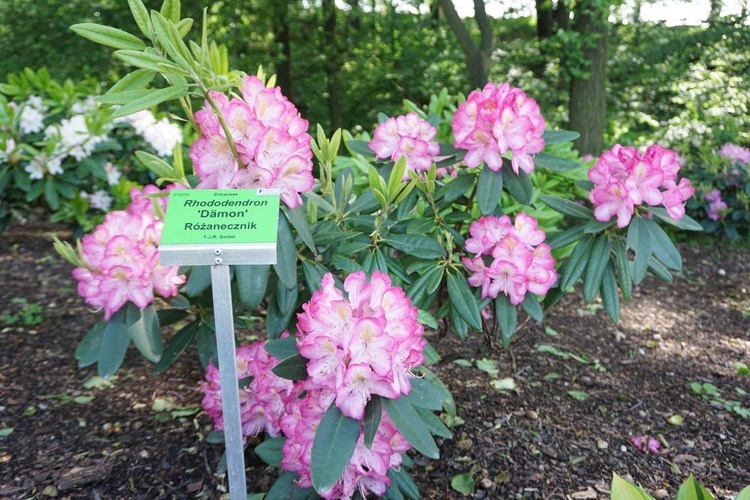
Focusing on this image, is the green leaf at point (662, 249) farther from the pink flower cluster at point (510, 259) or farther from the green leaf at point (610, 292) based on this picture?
the pink flower cluster at point (510, 259)

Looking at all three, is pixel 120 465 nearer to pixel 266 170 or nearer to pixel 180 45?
pixel 266 170

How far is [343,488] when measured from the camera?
4.70 ft

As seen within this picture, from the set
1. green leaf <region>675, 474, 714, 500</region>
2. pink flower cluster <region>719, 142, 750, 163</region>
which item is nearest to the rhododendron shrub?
green leaf <region>675, 474, 714, 500</region>

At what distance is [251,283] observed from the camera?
1.44 metres

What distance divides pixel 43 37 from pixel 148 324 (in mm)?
5884

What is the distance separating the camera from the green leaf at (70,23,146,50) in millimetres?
1207

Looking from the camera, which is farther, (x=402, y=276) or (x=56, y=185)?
(x=56, y=185)

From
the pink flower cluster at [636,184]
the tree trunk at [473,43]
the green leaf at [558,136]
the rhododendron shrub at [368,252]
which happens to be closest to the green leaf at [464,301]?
the rhododendron shrub at [368,252]

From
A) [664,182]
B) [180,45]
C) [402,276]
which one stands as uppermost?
[180,45]

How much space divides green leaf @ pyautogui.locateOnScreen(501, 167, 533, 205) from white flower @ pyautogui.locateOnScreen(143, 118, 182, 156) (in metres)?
2.06

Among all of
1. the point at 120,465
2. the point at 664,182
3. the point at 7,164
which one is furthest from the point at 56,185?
the point at 664,182

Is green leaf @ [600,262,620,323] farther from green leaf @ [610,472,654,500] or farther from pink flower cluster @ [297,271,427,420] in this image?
pink flower cluster @ [297,271,427,420]

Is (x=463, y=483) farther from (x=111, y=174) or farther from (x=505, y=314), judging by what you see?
(x=111, y=174)

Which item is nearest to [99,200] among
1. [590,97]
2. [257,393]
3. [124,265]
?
[124,265]
